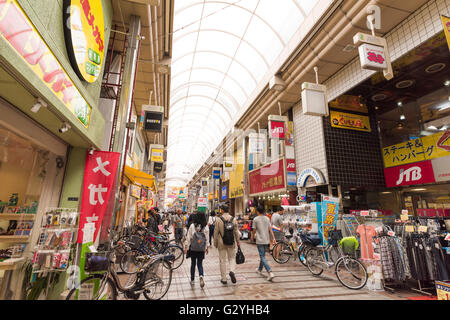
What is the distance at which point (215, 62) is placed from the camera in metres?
12.9

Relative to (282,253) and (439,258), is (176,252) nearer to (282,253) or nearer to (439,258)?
(282,253)

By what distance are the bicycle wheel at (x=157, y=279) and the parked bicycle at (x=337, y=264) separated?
11.6ft

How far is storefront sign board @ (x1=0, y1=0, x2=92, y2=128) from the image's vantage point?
67.0 inches

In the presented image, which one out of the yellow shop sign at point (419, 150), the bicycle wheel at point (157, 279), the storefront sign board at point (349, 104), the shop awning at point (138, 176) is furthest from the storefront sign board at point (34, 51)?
the yellow shop sign at point (419, 150)

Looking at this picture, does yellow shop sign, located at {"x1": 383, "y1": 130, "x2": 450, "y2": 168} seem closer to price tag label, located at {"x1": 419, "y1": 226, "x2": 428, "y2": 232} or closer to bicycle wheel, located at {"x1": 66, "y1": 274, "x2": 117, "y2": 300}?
price tag label, located at {"x1": 419, "y1": 226, "x2": 428, "y2": 232}

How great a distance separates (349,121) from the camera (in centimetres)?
862

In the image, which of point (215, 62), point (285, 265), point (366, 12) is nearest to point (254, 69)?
point (215, 62)

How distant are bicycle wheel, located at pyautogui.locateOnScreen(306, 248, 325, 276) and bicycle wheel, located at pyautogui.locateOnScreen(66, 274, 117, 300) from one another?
4.58m

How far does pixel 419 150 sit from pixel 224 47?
9843 mm

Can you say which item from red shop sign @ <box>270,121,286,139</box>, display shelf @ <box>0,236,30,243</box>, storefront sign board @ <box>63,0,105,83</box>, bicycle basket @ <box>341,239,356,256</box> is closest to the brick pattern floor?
bicycle basket @ <box>341,239,356,256</box>

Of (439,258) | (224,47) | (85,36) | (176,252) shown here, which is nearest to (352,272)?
(439,258)

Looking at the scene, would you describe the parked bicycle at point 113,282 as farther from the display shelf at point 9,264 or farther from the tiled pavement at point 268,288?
the display shelf at point 9,264
